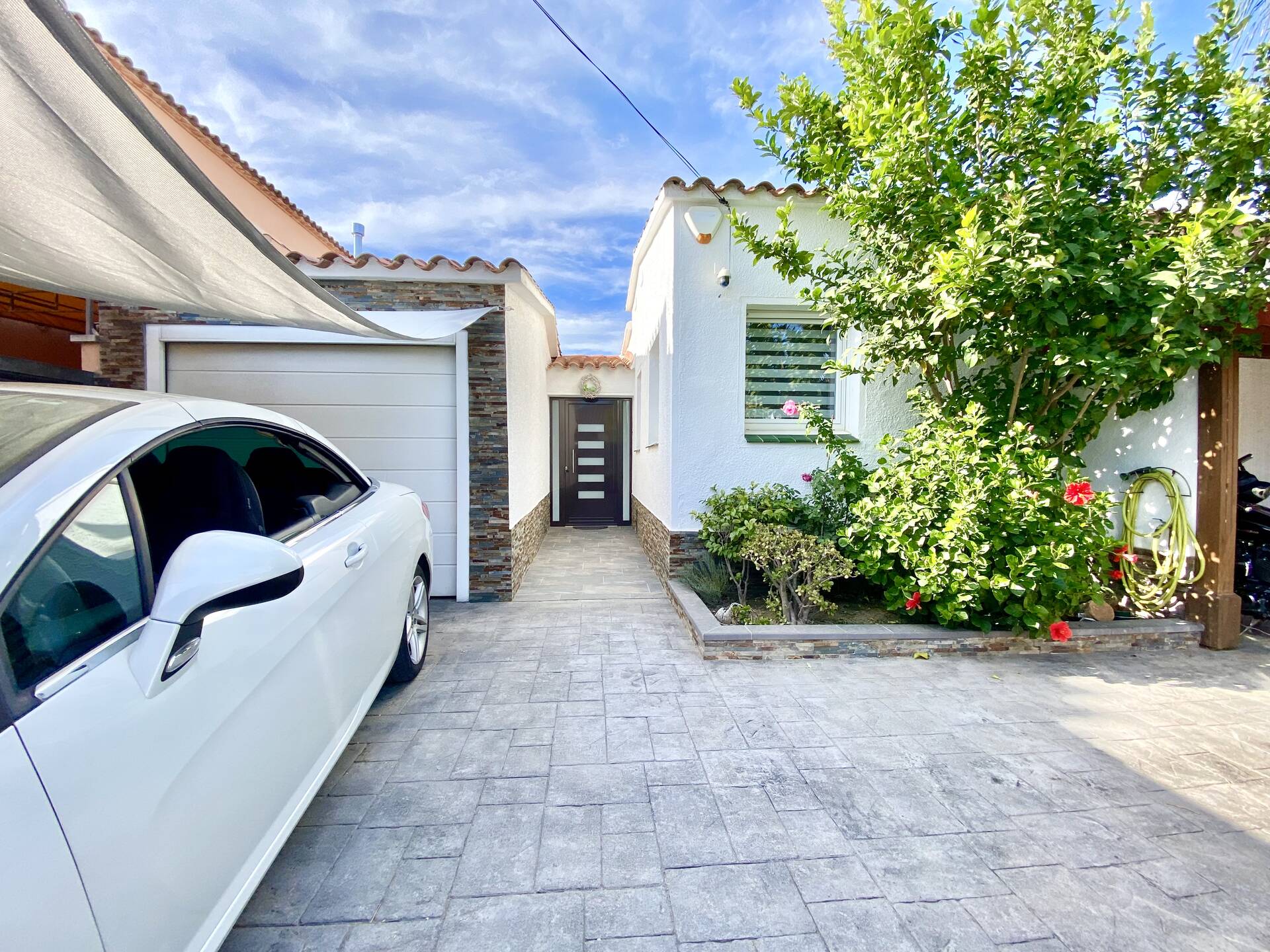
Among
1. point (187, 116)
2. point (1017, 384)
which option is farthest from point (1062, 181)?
point (187, 116)

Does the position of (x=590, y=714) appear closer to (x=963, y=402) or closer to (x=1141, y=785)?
(x=1141, y=785)

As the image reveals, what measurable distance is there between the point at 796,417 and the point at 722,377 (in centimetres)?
87

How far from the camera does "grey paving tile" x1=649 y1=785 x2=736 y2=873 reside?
197 centimetres

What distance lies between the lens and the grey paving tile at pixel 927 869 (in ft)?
5.98

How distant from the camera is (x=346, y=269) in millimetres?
4773

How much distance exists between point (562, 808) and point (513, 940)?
59 cm

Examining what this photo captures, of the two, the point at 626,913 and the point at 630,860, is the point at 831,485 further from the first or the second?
the point at 626,913

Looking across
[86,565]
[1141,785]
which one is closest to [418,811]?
[86,565]

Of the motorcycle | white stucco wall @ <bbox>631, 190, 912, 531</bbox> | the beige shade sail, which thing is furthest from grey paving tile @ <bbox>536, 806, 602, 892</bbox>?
the motorcycle

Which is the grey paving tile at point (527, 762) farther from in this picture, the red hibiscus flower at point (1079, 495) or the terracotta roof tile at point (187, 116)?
the terracotta roof tile at point (187, 116)

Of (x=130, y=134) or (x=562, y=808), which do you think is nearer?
(x=130, y=134)

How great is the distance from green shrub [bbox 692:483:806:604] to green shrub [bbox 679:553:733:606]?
0.07 m

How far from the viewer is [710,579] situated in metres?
4.83

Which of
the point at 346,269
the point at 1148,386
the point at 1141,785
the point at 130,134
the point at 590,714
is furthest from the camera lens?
the point at 346,269
